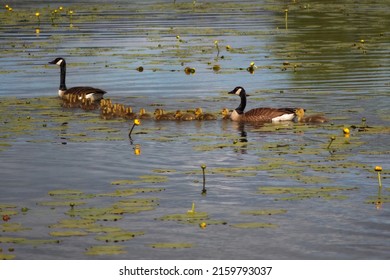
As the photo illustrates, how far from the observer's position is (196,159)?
20828 mm

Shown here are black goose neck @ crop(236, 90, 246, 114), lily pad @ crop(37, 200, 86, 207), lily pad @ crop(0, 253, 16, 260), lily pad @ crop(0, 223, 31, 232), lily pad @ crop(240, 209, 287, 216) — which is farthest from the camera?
black goose neck @ crop(236, 90, 246, 114)

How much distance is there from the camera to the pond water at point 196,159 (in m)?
15.2

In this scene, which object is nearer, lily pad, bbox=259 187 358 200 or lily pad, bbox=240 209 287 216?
lily pad, bbox=240 209 287 216

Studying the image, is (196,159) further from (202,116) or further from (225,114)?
(225,114)

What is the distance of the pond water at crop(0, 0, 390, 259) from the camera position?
1521 cm

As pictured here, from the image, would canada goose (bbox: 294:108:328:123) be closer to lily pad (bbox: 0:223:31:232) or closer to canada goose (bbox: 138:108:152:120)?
canada goose (bbox: 138:108:152:120)

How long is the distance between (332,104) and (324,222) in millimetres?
12246

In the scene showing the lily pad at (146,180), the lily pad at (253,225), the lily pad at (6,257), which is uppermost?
the lily pad at (146,180)

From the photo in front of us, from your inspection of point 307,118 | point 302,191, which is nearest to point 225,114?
point 307,118

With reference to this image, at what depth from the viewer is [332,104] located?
27.9 metres

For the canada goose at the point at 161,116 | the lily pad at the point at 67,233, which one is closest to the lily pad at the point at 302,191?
the lily pad at the point at 67,233

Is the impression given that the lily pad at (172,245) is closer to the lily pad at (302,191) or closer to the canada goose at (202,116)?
the lily pad at (302,191)

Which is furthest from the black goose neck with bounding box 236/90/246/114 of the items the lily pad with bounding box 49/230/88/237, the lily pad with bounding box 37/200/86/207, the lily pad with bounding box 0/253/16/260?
the lily pad with bounding box 0/253/16/260
